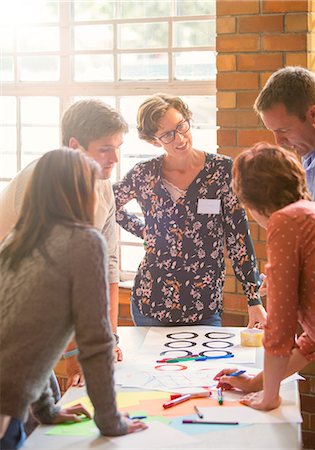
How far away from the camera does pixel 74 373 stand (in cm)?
235

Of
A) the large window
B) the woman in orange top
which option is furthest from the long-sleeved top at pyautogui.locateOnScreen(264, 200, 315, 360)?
the large window

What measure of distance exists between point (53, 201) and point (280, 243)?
0.57 meters

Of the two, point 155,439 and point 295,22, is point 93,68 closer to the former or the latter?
point 295,22

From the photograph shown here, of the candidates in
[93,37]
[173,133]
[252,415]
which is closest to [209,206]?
[173,133]

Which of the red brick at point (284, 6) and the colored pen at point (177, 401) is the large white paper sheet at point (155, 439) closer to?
the colored pen at point (177, 401)

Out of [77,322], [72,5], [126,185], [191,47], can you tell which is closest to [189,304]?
[126,185]

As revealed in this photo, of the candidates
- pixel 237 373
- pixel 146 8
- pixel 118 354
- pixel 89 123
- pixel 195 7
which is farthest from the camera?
pixel 146 8

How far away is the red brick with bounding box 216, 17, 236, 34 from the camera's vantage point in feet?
11.8

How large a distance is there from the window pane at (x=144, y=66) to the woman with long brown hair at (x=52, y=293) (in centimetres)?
244

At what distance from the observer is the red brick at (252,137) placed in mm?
3594

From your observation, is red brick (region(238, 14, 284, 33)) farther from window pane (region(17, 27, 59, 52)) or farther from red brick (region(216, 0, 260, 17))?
window pane (region(17, 27, 59, 52))

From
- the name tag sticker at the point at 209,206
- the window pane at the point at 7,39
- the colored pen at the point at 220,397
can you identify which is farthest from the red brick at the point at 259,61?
the colored pen at the point at 220,397

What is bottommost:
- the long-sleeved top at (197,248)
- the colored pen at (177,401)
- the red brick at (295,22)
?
the colored pen at (177,401)

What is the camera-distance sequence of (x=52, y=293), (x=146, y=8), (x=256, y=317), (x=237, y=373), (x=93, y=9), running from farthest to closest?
1. (x=93, y=9)
2. (x=146, y=8)
3. (x=256, y=317)
4. (x=237, y=373)
5. (x=52, y=293)
